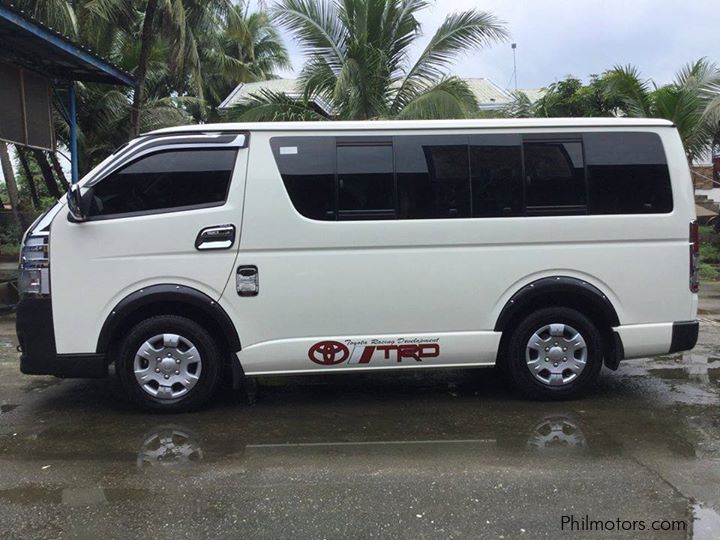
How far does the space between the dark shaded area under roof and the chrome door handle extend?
16.6 feet

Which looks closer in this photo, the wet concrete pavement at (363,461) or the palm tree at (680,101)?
the wet concrete pavement at (363,461)

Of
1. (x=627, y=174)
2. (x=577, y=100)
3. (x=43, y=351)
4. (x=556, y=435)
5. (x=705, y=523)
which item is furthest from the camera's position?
(x=577, y=100)

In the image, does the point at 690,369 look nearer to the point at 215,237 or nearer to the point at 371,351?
the point at 371,351

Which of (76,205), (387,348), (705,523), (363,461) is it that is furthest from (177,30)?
(705,523)

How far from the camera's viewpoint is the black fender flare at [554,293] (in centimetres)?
529

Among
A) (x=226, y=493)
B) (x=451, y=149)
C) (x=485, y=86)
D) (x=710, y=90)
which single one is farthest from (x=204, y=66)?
(x=226, y=493)

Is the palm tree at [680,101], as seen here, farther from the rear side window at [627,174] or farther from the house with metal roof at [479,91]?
the rear side window at [627,174]

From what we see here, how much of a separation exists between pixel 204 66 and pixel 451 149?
19897 millimetres

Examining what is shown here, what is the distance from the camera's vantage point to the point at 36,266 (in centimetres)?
495

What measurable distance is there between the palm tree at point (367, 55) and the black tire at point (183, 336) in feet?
27.4

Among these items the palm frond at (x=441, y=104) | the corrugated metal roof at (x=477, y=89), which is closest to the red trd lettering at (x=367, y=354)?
the palm frond at (x=441, y=104)

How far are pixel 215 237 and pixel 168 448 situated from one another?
1.58 metres

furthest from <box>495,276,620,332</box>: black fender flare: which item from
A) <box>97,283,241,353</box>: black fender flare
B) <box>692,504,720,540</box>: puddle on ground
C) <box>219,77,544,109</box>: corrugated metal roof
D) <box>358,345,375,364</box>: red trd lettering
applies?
<box>219,77,544,109</box>: corrugated metal roof

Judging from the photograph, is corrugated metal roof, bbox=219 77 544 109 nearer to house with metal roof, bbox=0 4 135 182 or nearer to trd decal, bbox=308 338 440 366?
house with metal roof, bbox=0 4 135 182
